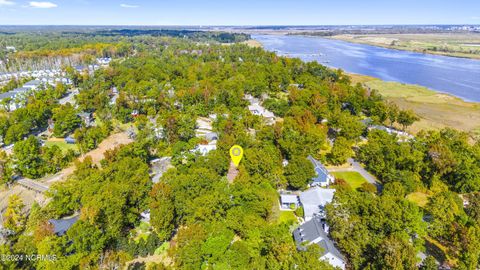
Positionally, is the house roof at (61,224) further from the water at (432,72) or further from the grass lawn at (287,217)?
the water at (432,72)

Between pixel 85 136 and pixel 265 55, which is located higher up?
pixel 265 55

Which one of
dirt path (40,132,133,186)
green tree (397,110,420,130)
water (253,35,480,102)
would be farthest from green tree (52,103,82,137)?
water (253,35,480,102)

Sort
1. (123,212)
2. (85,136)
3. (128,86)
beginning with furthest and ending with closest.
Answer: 1. (128,86)
2. (85,136)
3. (123,212)

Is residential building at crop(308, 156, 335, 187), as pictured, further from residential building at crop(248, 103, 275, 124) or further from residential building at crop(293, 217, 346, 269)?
residential building at crop(248, 103, 275, 124)

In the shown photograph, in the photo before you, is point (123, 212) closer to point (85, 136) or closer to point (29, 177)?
point (29, 177)

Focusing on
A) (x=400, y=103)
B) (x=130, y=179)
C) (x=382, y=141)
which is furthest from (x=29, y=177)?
(x=400, y=103)

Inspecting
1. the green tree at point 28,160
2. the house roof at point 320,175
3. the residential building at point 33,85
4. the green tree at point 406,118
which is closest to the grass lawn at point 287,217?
the house roof at point 320,175

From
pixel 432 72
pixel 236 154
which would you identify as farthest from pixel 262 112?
pixel 432 72
